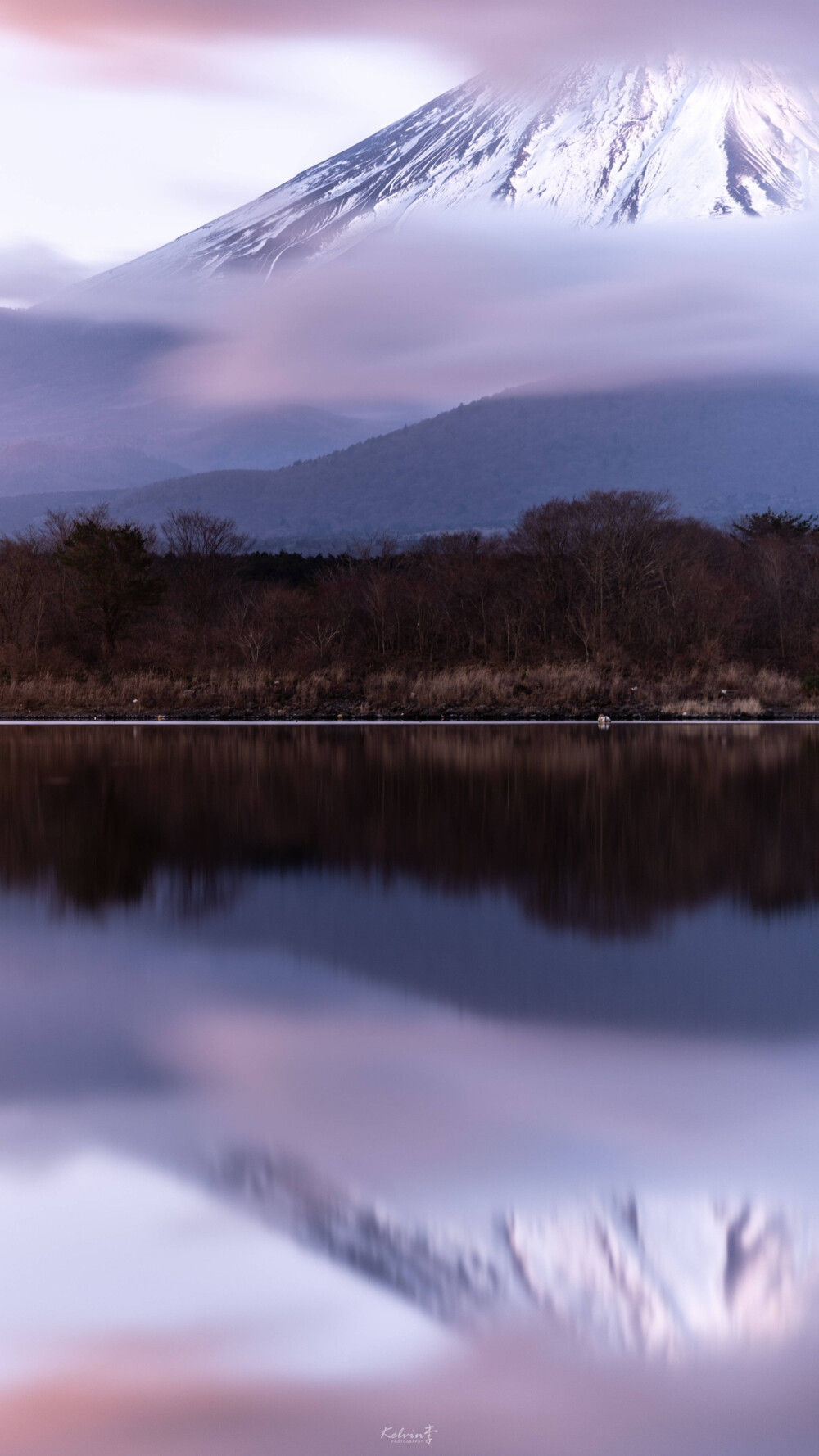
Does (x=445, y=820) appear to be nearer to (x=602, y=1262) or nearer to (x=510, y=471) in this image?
(x=602, y=1262)

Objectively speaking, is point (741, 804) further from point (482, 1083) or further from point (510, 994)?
point (482, 1083)

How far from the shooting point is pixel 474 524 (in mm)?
160125

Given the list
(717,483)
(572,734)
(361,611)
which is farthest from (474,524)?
(572,734)

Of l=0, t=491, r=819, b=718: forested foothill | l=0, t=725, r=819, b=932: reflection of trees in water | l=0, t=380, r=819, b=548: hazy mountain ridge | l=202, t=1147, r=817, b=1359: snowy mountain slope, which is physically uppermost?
l=0, t=380, r=819, b=548: hazy mountain ridge

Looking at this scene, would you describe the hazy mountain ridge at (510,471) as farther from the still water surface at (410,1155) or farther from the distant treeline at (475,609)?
the still water surface at (410,1155)

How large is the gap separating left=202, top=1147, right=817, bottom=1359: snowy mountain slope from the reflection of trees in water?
5.04m

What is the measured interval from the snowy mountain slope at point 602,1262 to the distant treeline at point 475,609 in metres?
32.0

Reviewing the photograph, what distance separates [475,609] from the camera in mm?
40375

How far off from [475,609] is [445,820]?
25.5 meters

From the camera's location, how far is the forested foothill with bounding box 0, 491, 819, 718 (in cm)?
3500

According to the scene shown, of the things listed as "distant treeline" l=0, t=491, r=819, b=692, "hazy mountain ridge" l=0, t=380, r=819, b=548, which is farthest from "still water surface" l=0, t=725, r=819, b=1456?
"hazy mountain ridge" l=0, t=380, r=819, b=548

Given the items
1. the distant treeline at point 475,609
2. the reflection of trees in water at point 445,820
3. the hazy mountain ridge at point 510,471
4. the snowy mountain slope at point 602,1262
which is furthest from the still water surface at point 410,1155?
the hazy mountain ridge at point 510,471

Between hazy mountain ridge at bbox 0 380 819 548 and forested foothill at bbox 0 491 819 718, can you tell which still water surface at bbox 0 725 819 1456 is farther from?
hazy mountain ridge at bbox 0 380 819 548

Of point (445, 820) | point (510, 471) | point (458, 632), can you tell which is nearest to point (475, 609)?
point (458, 632)
